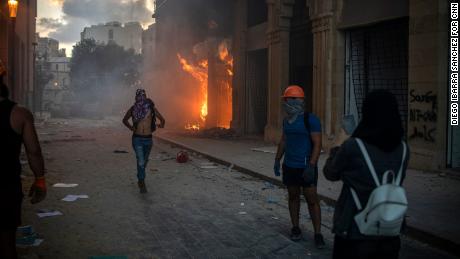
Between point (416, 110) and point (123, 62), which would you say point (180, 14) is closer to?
point (416, 110)

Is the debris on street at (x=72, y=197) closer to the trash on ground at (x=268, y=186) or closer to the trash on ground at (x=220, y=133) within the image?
the trash on ground at (x=268, y=186)

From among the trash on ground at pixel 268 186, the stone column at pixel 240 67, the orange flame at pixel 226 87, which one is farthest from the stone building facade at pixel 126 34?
the trash on ground at pixel 268 186

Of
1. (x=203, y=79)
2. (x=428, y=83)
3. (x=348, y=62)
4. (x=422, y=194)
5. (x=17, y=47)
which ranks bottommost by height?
(x=422, y=194)

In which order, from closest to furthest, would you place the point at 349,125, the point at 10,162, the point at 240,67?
the point at 349,125 → the point at 10,162 → the point at 240,67

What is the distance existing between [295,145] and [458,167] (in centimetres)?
686

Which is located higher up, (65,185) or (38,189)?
(38,189)

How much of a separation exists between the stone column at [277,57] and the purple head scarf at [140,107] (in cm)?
1054

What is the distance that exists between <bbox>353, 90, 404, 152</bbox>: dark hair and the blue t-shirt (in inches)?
99.2

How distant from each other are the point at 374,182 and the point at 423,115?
916 cm

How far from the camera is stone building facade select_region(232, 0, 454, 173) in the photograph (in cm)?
1116

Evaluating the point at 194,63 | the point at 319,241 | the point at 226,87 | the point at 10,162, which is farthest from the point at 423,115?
the point at 194,63

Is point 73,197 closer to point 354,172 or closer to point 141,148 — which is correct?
point 141,148

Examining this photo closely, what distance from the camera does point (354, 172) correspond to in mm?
3219

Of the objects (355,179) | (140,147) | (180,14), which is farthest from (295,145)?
(180,14)
